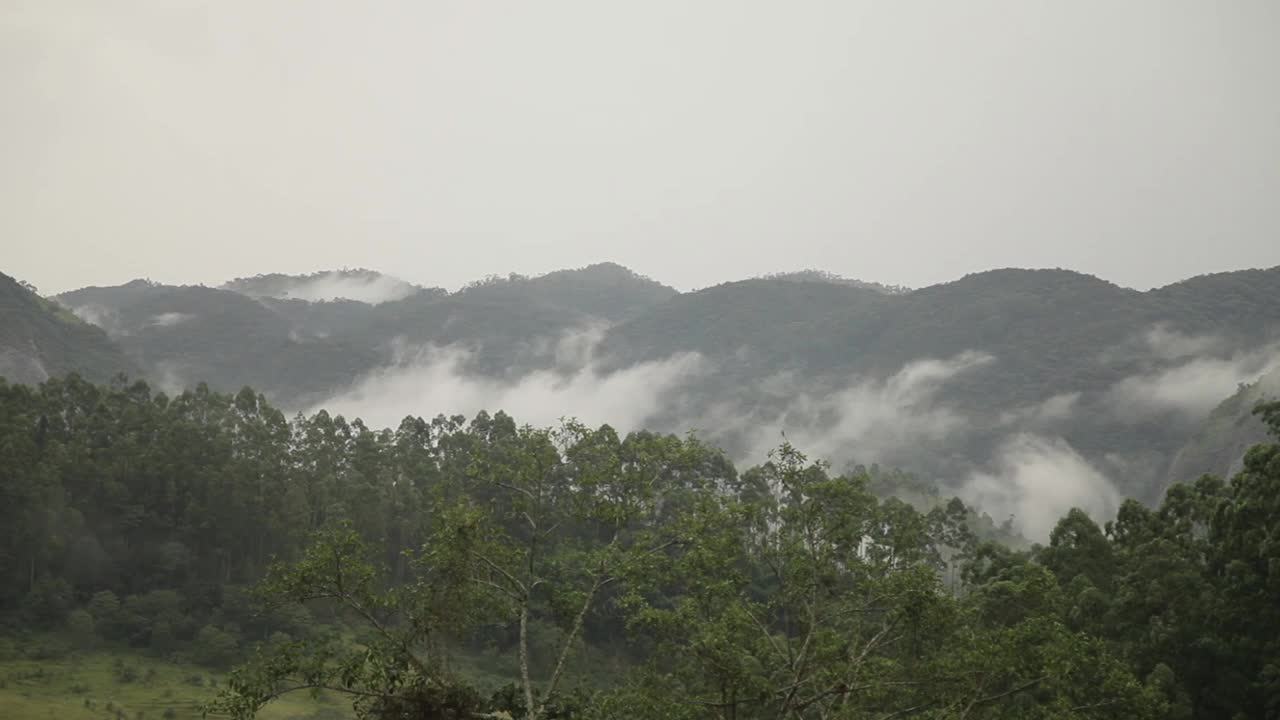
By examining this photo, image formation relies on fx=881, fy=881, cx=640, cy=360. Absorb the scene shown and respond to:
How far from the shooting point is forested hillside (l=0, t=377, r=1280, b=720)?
14.6m

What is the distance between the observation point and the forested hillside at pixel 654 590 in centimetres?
1459

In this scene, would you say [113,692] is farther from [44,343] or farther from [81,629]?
[44,343]

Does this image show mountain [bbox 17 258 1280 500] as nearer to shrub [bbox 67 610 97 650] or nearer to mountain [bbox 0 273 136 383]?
mountain [bbox 0 273 136 383]

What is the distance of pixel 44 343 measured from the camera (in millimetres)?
110938

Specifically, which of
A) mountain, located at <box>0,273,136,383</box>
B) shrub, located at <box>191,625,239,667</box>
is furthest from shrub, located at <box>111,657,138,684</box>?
mountain, located at <box>0,273,136,383</box>

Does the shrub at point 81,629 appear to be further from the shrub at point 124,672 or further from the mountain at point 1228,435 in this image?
the mountain at point 1228,435

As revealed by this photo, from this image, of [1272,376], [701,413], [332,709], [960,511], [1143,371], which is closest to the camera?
[332,709]

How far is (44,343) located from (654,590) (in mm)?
116797

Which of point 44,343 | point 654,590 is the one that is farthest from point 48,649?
point 44,343

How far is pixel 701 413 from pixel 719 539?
175 meters

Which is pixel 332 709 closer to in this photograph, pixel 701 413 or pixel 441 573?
pixel 441 573

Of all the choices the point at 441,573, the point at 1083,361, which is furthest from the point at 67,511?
the point at 1083,361

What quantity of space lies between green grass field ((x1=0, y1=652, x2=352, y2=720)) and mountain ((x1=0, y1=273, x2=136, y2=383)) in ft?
220

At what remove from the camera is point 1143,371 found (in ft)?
504
